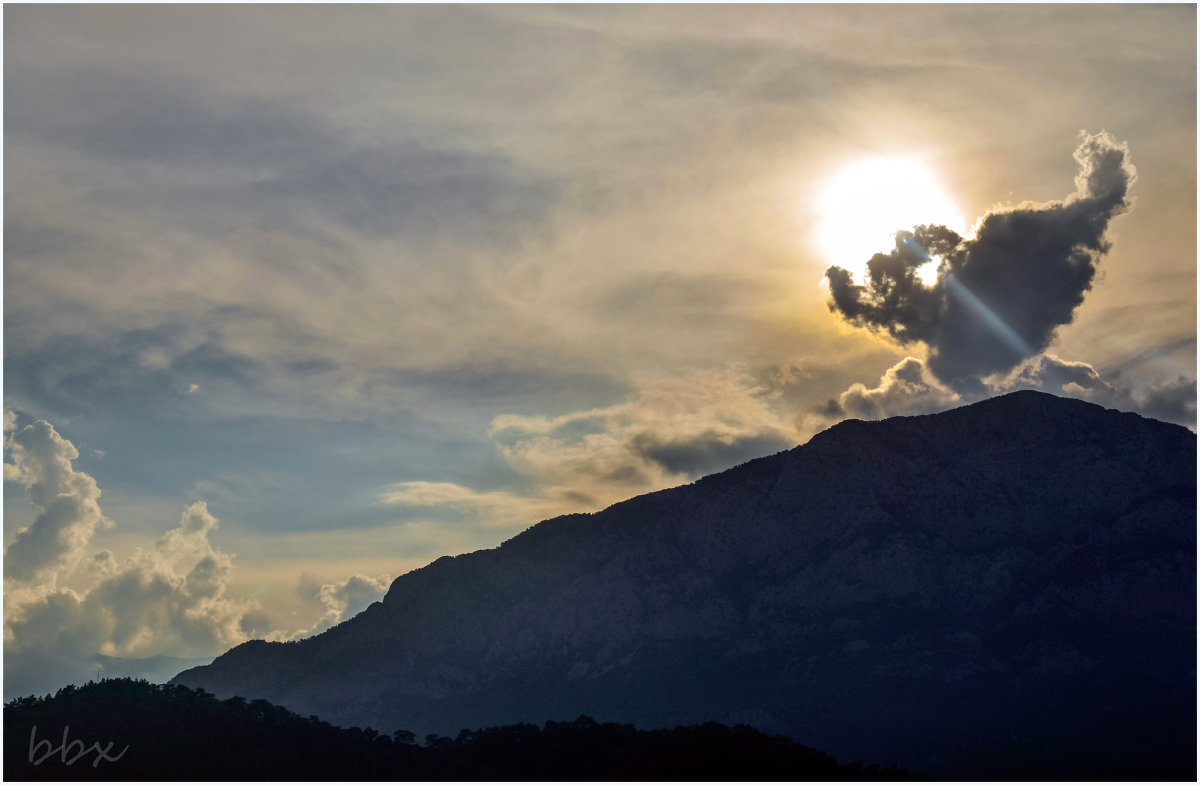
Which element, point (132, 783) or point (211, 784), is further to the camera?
point (132, 783)

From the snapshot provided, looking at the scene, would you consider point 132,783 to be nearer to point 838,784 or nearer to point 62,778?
point 62,778

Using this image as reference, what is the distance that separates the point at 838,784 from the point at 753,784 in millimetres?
18083

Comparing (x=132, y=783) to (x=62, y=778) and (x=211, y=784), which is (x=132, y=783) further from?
(x=211, y=784)

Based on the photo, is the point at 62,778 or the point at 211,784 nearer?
the point at 211,784

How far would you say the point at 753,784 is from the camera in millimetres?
190625

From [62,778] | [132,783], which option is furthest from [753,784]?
[62,778]

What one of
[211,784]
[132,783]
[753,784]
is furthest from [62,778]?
[753,784]

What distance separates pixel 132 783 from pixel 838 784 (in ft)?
428

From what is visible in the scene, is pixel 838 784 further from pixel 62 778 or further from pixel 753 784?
pixel 62 778

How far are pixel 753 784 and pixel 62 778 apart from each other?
416 feet

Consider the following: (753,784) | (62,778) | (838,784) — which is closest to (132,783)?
(62,778)

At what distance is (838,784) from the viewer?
197 metres

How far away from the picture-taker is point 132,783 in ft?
644

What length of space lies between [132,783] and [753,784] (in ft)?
374
